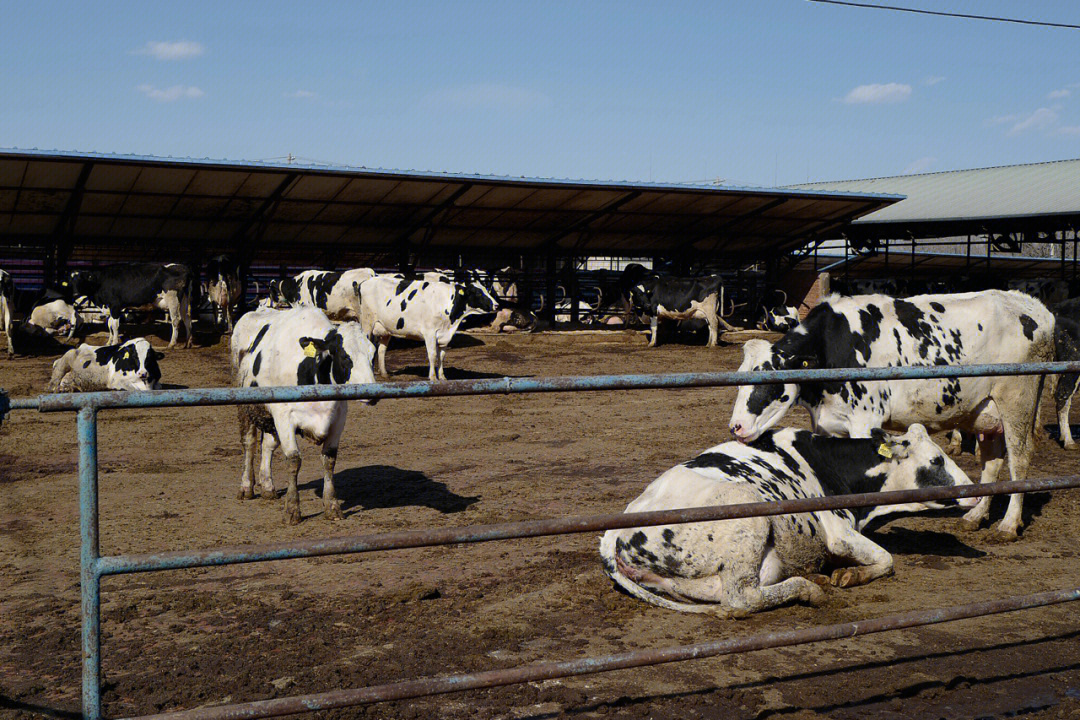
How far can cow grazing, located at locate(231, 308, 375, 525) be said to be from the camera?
25.6 feet

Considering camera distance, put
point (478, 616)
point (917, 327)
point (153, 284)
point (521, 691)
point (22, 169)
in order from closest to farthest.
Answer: point (521, 691), point (478, 616), point (917, 327), point (22, 169), point (153, 284)

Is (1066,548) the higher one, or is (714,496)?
(714,496)

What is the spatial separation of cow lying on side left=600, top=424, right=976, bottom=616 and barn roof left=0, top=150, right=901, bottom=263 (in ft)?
54.5

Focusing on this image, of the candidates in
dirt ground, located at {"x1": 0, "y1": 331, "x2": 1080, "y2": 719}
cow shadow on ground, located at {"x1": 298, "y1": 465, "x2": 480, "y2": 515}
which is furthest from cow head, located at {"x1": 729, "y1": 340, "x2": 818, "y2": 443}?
cow shadow on ground, located at {"x1": 298, "y1": 465, "x2": 480, "y2": 515}

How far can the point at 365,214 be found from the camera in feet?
79.0

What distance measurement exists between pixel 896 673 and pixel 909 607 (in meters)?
1.02

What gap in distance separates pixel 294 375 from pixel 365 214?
53.5 ft

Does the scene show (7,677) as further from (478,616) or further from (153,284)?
(153,284)

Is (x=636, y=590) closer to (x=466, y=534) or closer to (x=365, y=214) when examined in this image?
(x=466, y=534)

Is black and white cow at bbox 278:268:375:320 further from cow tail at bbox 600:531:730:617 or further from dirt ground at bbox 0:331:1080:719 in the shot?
cow tail at bbox 600:531:730:617

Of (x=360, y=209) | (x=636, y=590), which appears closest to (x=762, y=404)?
(x=636, y=590)

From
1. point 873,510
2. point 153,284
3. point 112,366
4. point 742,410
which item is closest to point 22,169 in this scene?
point 153,284

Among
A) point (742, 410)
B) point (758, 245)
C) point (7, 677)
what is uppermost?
point (758, 245)

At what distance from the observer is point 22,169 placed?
19359 millimetres
